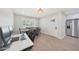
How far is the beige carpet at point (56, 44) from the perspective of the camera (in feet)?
5.84

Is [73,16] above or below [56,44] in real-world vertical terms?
above

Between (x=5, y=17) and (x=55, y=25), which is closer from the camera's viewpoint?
(x=5, y=17)

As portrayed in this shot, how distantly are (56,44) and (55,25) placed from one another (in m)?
0.37

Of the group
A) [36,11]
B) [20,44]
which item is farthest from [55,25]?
[20,44]

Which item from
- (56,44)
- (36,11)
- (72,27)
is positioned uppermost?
(36,11)

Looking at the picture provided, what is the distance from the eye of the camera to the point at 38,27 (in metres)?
1.86

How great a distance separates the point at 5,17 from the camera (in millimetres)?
1705

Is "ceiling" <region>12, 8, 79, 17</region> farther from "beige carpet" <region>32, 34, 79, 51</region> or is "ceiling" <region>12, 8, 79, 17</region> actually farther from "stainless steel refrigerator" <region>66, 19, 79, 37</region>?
"beige carpet" <region>32, 34, 79, 51</region>

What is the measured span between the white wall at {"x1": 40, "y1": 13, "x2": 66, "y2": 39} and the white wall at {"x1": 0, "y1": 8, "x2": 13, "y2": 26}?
0.59m

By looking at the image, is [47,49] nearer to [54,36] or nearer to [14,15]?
[54,36]

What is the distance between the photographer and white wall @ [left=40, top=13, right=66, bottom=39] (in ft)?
5.93

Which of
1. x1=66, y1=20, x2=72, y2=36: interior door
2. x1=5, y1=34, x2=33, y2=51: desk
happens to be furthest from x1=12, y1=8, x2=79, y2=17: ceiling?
x1=5, y1=34, x2=33, y2=51: desk

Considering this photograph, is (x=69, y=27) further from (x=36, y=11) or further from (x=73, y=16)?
(x=36, y=11)
